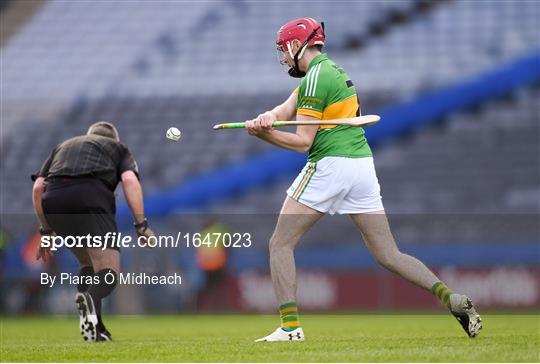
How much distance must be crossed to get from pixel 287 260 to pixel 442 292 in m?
0.93

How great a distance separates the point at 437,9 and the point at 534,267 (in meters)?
10.3

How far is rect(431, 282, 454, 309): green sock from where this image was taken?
6449mm

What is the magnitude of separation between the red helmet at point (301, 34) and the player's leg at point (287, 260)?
0.96 m

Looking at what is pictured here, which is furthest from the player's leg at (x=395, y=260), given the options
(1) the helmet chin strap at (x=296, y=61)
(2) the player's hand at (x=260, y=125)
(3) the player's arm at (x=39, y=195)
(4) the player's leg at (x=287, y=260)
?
(3) the player's arm at (x=39, y=195)

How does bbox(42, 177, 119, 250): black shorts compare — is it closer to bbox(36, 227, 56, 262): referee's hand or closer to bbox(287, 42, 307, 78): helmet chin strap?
bbox(36, 227, 56, 262): referee's hand

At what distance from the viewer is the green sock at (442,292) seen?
6.45 m

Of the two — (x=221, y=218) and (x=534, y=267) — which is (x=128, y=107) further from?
(x=534, y=267)

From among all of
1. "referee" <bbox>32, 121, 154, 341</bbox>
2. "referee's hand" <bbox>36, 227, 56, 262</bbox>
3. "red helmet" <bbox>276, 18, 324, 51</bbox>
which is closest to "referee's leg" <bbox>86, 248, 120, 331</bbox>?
"referee" <bbox>32, 121, 154, 341</bbox>

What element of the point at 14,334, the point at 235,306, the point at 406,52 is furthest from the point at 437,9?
the point at 14,334

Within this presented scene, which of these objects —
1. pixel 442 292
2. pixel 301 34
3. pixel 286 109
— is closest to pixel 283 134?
pixel 286 109

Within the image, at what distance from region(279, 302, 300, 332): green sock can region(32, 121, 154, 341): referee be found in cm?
130

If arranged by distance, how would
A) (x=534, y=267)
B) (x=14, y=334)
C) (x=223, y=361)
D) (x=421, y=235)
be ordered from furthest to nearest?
(x=421, y=235) < (x=534, y=267) < (x=14, y=334) < (x=223, y=361)

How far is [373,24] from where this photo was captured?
24.0 metres

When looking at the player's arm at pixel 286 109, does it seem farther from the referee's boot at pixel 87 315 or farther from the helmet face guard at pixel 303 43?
the referee's boot at pixel 87 315
